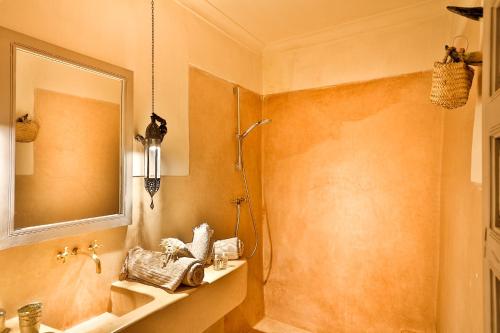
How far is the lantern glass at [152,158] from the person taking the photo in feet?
5.22

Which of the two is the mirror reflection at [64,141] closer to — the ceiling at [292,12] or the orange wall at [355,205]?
the ceiling at [292,12]

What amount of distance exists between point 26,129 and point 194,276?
945mm

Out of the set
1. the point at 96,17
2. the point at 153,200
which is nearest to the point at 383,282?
the point at 153,200

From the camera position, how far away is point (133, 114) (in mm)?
1599

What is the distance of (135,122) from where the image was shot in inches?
63.6

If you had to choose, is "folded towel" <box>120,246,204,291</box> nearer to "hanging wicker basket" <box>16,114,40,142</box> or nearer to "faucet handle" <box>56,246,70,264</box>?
"faucet handle" <box>56,246,70,264</box>

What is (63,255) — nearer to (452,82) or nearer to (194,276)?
(194,276)

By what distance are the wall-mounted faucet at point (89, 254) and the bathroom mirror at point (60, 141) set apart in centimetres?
9

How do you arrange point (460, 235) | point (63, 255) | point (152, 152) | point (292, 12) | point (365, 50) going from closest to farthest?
point (63, 255), point (460, 235), point (152, 152), point (292, 12), point (365, 50)

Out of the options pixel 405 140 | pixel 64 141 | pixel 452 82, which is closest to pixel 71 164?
pixel 64 141

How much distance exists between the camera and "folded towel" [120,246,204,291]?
4.56 feet

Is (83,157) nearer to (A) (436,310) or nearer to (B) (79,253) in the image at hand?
(B) (79,253)

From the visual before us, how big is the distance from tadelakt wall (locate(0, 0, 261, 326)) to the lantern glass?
0.09 metres

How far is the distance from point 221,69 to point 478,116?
168 cm
